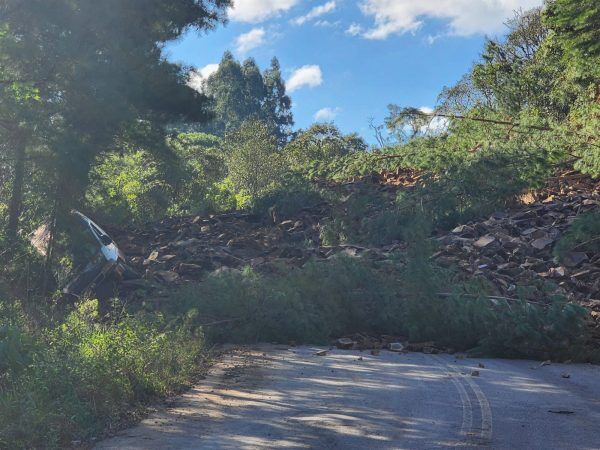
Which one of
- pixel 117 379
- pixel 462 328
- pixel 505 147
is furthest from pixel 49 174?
pixel 505 147

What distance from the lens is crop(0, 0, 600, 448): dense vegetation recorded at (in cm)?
726

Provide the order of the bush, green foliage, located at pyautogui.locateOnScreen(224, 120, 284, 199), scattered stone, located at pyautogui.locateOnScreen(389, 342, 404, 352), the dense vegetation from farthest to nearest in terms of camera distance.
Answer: green foliage, located at pyautogui.locateOnScreen(224, 120, 284, 199) < scattered stone, located at pyautogui.locateOnScreen(389, 342, 404, 352) < the bush < the dense vegetation

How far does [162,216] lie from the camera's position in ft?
79.5

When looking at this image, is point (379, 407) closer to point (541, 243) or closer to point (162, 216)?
point (541, 243)

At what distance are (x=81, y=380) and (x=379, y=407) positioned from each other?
3124mm

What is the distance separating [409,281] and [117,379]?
5836mm

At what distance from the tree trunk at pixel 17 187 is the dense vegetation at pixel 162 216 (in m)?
0.04

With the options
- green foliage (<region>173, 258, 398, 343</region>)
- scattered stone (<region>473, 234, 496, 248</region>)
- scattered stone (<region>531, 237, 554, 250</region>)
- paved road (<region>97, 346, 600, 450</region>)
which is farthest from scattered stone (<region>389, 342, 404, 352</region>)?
scattered stone (<region>531, 237, 554, 250</region>)

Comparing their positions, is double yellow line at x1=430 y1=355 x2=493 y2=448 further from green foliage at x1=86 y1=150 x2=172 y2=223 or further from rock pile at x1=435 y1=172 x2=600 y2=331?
green foliage at x1=86 y1=150 x2=172 y2=223

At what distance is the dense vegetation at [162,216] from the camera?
23.8ft

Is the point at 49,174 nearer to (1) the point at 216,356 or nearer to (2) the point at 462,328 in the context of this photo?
(1) the point at 216,356

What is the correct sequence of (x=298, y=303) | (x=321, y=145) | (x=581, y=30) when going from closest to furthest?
(x=298, y=303) < (x=581, y=30) < (x=321, y=145)

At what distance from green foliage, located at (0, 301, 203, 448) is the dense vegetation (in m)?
0.02

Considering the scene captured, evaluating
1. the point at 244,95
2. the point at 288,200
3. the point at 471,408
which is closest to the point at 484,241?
the point at 288,200
